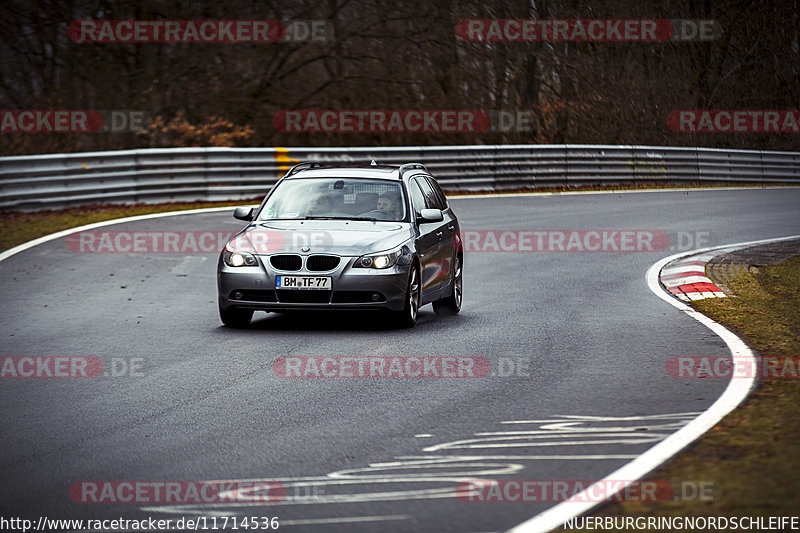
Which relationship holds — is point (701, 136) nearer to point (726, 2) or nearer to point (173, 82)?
point (726, 2)

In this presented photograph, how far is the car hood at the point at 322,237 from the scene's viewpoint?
11.2 metres

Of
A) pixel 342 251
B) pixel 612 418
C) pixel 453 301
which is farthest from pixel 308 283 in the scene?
pixel 612 418

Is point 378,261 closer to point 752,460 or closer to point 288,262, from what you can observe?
point 288,262

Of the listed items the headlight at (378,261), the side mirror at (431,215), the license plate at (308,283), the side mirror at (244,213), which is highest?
the side mirror at (244,213)

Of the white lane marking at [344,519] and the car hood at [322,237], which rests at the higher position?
the car hood at [322,237]

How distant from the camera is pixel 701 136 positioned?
4191 centimetres

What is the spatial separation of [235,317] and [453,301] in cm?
261

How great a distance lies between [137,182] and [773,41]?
103 feet

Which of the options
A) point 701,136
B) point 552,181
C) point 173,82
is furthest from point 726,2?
point 173,82

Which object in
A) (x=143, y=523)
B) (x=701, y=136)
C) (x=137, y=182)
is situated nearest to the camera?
(x=143, y=523)

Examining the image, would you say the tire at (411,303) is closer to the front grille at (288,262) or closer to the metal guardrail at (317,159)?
the front grille at (288,262)

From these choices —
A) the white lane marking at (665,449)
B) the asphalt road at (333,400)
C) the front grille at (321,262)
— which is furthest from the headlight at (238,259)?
the white lane marking at (665,449)

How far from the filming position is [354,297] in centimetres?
1110

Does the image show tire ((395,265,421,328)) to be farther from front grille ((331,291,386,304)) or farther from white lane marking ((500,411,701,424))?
white lane marking ((500,411,701,424))
